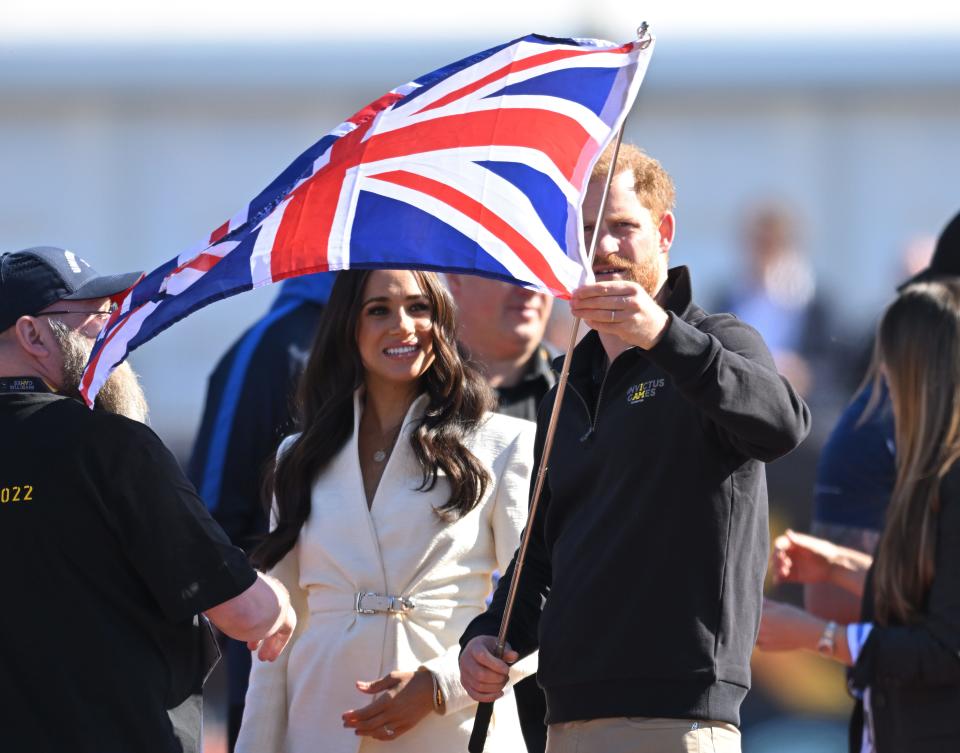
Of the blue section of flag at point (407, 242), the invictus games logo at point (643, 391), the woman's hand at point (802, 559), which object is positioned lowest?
the woman's hand at point (802, 559)

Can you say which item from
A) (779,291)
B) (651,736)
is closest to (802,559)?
(651,736)

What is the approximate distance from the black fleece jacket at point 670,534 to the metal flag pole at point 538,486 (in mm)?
89

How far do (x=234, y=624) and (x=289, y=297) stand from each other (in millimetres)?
2302

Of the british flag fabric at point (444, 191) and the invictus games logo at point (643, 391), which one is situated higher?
the british flag fabric at point (444, 191)

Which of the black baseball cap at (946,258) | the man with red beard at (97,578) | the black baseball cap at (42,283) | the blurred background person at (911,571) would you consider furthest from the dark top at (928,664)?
the black baseball cap at (42,283)

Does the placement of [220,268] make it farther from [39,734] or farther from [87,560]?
[39,734]

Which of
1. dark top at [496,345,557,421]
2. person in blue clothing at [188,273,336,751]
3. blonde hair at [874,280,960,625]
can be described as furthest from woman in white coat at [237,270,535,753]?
blonde hair at [874,280,960,625]

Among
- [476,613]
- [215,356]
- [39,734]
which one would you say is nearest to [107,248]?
[215,356]

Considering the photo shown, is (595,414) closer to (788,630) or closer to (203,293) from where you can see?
(203,293)

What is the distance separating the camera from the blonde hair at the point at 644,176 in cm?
394

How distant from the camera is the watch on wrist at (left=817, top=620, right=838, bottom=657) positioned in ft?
14.9

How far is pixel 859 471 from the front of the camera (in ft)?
17.0

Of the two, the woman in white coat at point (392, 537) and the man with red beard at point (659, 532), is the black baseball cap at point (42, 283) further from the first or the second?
the man with red beard at point (659, 532)

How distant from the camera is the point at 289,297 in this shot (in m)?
5.88
